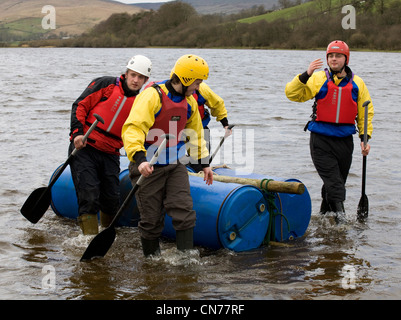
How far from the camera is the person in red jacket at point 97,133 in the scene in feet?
21.8

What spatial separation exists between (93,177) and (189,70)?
184 centimetres

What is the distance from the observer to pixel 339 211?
7699 mm

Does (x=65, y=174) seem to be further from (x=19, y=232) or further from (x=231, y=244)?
(x=231, y=244)

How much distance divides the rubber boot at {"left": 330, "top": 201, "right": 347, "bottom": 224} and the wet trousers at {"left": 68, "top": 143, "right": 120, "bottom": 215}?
9.29 feet

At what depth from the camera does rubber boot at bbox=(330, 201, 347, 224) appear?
25.1 feet

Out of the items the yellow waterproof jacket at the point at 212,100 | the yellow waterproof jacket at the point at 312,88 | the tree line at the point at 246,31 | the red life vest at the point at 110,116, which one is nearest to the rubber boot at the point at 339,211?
the yellow waterproof jacket at the point at 312,88

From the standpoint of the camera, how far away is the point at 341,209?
7.70m

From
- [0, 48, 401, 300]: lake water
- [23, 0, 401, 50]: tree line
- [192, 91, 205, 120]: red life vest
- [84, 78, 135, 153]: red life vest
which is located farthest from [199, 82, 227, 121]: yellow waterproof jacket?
[23, 0, 401, 50]: tree line

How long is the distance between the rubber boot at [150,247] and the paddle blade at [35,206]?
1937mm

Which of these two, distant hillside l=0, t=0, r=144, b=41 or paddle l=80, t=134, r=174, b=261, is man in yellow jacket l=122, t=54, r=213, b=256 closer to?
paddle l=80, t=134, r=174, b=261

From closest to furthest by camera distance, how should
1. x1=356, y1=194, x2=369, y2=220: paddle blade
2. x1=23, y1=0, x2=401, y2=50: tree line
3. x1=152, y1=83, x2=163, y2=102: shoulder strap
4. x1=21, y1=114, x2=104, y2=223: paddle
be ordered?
x1=152, y1=83, x2=163, y2=102: shoulder strap < x1=21, y1=114, x2=104, y2=223: paddle < x1=356, y1=194, x2=369, y2=220: paddle blade < x1=23, y1=0, x2=401, y2=50: tree line

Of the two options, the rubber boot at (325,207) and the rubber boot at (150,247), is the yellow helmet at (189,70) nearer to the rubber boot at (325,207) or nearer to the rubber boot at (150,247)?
the rubber boot at (150,247)

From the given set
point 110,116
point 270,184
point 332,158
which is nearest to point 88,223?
point 110,116
